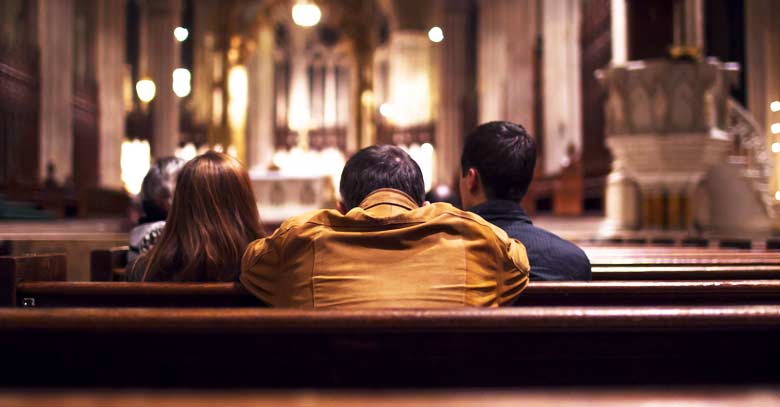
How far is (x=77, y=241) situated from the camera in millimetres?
3969

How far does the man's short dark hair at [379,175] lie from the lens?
1903 millimetres

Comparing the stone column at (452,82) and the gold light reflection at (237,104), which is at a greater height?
the stone column at (452,82)

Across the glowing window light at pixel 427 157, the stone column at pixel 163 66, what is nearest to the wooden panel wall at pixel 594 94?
the glowing window light at pixel 427 157

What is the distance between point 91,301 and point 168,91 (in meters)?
16.7

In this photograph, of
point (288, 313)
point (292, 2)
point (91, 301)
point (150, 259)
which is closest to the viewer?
point (288, 313)

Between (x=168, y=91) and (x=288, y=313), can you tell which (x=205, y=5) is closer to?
(x=168, y=91)

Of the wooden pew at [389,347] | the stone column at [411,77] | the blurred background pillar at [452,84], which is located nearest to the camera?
the wooden pew at [389,347]

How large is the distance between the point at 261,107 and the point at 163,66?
3.44 m

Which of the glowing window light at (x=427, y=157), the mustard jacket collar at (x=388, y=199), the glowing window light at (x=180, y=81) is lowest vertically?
the mustard jacket collar at (x=388, y=199)

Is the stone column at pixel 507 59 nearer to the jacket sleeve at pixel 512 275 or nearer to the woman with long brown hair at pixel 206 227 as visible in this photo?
the woman with long brown hair at pixel 206 227

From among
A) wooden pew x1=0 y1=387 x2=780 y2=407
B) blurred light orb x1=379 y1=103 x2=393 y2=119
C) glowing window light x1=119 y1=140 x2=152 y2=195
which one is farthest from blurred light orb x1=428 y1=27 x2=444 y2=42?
wooden pew x1=0 y1=387 x2=780 y2=407

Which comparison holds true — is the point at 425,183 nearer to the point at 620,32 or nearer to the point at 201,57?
the point at 620,32

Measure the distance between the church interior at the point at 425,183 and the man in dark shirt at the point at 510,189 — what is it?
0.12 meters

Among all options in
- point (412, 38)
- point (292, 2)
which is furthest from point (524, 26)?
point (412, 38)
